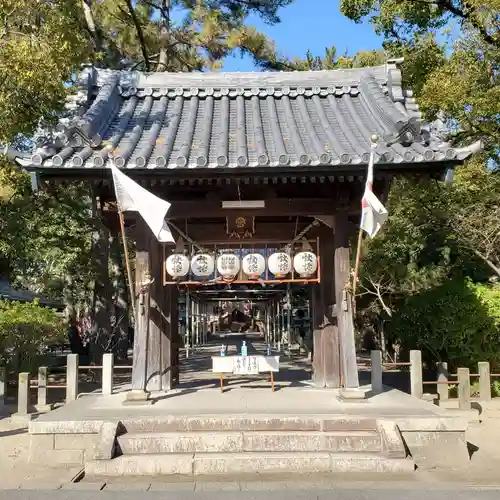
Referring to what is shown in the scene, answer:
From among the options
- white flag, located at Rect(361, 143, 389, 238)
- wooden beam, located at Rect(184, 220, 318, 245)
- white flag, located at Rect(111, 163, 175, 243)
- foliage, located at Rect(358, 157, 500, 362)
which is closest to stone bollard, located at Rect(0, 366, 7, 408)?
wooden beam, located at Rect(184, 220, 318, 245)

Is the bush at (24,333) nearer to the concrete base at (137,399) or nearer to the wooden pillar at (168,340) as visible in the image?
the wooden pillar at (168,340)

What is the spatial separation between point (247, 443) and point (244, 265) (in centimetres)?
285

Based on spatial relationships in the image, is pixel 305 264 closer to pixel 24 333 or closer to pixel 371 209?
pixel 371 209

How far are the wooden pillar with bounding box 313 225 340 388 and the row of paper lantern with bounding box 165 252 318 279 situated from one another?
1.18 m

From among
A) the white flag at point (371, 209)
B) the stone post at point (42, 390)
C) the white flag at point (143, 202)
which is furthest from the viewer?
the stone post at point (42, 390)

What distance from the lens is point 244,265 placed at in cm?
809

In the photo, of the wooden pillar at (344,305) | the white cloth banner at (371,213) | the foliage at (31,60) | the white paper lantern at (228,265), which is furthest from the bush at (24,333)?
the white cloth banner at (371,213)

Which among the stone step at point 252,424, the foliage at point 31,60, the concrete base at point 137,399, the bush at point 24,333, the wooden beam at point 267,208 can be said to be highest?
the foliage at point 31,60

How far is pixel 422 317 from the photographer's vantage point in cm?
1244

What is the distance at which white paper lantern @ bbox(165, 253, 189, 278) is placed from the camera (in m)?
7.98

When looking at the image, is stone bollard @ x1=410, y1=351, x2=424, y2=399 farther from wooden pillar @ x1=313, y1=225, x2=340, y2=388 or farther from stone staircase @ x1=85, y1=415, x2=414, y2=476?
stone staircase @ x1=85, y1=415, x2=414, y2=476

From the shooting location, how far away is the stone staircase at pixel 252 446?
5840mm

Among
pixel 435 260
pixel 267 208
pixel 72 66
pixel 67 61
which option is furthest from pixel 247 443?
pixel 435 260

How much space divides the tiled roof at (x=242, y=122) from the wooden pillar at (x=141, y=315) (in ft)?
4.81
